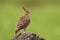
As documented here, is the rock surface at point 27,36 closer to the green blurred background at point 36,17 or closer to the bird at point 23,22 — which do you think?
the bird at point 23,22

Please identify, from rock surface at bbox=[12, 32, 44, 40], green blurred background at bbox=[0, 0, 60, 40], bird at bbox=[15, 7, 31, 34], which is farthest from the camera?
green blurred background at bbox=[0, 0, 60, 40]

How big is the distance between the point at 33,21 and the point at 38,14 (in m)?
0.41

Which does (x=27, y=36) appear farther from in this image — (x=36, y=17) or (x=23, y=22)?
(x=36, y=17)

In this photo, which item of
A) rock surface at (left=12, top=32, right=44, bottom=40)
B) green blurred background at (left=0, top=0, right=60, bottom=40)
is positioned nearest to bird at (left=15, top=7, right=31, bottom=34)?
rock surface at (left=12, top=32, right=44, bottom=40)

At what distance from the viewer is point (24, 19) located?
3.21 meters

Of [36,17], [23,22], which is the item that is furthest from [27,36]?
[36,17]

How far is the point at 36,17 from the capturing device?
567 centimetres

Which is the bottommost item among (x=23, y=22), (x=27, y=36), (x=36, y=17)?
(x=27, y=36)

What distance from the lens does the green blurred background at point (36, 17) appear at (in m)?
5.03

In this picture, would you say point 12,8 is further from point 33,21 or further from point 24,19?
point 24,19

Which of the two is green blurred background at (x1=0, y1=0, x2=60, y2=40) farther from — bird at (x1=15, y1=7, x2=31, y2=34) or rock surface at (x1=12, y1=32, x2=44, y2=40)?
rock surface at (x1=12, y1=32, x2=44, y2=40)

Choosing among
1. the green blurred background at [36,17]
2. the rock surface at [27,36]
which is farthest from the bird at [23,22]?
the green blurred background at [36,17]

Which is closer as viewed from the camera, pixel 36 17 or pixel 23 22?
pixel 23 22

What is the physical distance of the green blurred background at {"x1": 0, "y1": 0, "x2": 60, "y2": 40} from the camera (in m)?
5.03
